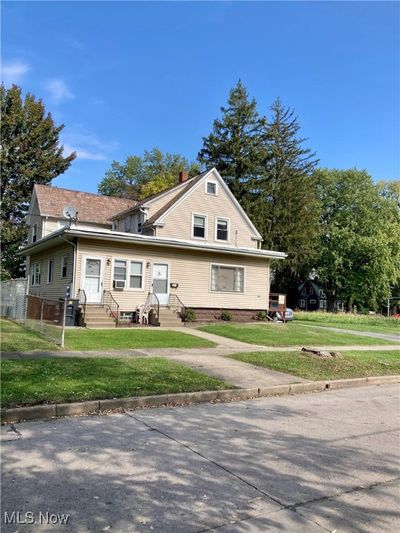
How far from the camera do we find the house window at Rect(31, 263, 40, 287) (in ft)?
84.3

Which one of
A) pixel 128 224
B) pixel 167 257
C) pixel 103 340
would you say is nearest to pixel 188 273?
pixel 167 257

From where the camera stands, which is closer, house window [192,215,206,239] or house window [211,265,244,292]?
house window [211,265,244,292]

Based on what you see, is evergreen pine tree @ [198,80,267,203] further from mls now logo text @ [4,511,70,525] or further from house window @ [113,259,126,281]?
mls now logo text @ [4,511,70,525]

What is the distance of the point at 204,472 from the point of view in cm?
452

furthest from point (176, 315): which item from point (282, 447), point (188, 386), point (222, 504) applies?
point (222, 504)

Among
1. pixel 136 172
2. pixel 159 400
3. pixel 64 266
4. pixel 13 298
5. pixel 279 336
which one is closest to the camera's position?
pixel 159 400

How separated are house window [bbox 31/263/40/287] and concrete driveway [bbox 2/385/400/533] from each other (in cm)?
2062

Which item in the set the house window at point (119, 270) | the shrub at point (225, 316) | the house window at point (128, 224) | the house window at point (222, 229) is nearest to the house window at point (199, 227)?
the house window at point (222, 229)

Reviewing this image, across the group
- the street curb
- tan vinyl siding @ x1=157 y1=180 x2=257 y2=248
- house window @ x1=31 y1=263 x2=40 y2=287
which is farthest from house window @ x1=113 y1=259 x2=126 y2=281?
the street curb

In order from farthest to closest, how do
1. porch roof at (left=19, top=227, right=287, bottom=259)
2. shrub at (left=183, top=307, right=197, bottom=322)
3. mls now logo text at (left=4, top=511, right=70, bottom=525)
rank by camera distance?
shrub at (left=183, top=307, right=197, bottom=322), porch roof at (left=19, top=227, right=287, bottom=259), mls now logo text at (left=4, top=511, right=70, bottom=525)

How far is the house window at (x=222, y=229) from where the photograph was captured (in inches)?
1088

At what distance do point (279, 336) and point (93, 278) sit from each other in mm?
8335

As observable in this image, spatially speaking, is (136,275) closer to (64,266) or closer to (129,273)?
(129,273)

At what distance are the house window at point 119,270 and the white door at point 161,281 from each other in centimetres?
158
